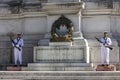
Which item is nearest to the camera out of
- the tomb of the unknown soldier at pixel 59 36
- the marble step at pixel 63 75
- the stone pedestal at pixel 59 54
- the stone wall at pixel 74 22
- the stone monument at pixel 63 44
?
the marble step at pixel 63 75

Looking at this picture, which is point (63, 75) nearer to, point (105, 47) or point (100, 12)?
point (105, 47)

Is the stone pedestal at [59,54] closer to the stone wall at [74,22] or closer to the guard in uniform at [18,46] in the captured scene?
the guard in uniform at [18,46]

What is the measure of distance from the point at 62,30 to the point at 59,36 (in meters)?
0.47

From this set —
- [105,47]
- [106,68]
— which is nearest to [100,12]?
[105,47]

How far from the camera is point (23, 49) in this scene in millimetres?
23625

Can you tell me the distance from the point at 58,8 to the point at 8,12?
9.84 feet

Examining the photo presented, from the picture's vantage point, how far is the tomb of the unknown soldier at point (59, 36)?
21.8 m

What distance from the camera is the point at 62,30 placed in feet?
75.2

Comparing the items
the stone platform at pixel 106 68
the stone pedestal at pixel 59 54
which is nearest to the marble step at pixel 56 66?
the stone platform at pixel 106 68

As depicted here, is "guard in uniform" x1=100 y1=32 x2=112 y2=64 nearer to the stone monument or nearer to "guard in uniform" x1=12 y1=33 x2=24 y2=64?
the stone monument

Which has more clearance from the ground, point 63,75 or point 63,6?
point 63,6

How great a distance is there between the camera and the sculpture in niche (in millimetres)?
22531

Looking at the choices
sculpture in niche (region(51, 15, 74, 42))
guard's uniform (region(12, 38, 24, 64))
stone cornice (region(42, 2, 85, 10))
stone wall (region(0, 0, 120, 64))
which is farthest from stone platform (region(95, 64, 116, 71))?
guard's uniform (region(12, 38, 24, 64))

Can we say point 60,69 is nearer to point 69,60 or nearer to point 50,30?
point 69,60
